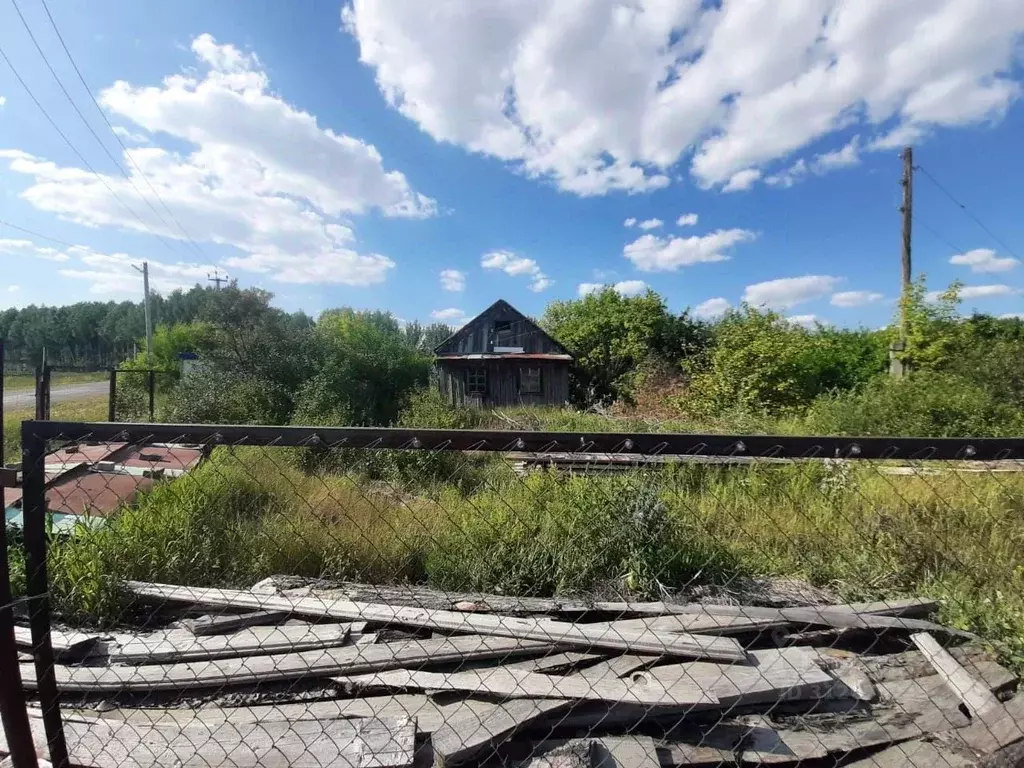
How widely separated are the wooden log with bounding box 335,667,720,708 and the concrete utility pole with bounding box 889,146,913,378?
14.1 m

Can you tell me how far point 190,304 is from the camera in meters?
52.5

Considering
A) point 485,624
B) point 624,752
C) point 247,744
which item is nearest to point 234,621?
point 247,744

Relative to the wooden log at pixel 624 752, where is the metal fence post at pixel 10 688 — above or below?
above

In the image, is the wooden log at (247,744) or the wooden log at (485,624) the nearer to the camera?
the wooden log at (247,744)

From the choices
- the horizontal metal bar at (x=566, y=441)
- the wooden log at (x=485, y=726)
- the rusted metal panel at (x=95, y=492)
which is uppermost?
the horizontal metal bar at (x=566, y=441)

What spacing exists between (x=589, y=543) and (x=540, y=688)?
5.11 ft

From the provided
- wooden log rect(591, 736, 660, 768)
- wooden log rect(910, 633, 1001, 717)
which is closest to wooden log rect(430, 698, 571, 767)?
wooden log rect(591, 736, 660, 768)

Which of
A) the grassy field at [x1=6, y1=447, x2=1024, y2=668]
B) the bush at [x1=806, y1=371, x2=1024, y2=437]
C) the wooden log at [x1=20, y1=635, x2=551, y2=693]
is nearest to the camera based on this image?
the wooden log at [x1=20, y1=635, x2=551, y2=693]

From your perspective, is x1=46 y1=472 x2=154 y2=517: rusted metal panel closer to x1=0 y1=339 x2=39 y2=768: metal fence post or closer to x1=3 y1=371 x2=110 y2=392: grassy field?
x1=0 y1=339 x2=39 y2=768: metal fence post

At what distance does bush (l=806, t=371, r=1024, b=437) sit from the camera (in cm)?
778

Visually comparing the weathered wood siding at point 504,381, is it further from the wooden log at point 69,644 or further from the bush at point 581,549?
the wooden log at point 69,644

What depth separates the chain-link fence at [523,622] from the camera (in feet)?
5.75

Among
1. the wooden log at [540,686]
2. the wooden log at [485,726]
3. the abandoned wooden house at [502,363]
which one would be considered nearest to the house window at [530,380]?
the abandoned wooden house at [502,363]

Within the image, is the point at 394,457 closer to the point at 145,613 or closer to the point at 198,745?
the point at 145,613
